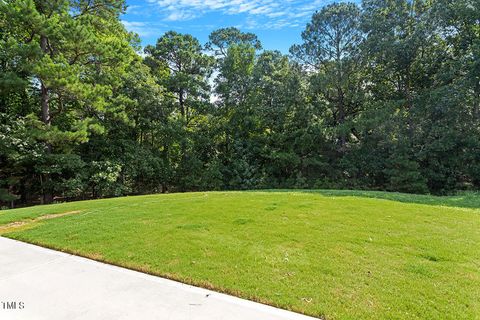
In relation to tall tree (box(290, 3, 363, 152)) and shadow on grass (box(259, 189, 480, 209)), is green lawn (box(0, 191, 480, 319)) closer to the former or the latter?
shadow on grass (box(259, 189, 480, 209))

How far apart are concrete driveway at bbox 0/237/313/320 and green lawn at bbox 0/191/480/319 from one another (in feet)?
0.68

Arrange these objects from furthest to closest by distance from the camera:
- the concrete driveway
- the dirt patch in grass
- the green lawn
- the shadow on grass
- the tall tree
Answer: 1. the tall tree
2. the shadow on grass
3. the dirt patch in grass
4. the green lawn
5. the concrete driveway

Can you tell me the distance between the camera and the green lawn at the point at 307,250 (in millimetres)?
2771

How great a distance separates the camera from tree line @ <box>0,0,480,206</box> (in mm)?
12742

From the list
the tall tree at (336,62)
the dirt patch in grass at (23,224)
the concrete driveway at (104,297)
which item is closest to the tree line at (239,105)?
the tall tree at (336,62)

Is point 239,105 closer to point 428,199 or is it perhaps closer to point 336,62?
point 336,62

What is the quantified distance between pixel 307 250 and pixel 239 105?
16.9 metres

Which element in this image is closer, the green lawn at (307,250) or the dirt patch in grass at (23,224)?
the green lawn at (307,250)

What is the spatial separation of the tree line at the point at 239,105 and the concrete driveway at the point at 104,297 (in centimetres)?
1012

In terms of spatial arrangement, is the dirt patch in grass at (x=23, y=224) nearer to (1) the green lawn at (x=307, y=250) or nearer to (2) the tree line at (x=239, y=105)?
(1) the green lawn at (x=307, y=250)

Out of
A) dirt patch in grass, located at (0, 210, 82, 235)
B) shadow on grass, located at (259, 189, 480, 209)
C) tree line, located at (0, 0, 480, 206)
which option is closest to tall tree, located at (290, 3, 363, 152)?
tree line, located at (0, 0, 480, 206)

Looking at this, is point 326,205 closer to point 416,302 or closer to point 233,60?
point 416,302

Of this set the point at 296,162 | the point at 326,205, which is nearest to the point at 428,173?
the point at 296,162

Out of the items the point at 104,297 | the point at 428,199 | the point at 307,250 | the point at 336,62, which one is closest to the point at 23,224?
the point at 104,297
